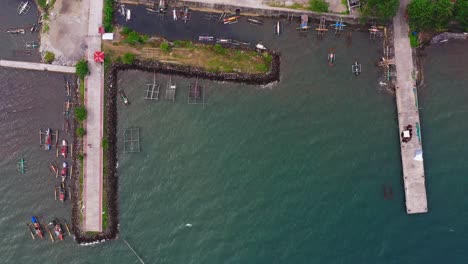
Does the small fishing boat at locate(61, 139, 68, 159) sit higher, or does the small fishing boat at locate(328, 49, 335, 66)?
the small fishing boat at locate(328, 49, 335, 66)

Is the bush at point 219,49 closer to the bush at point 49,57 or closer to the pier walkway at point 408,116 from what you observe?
the bush at point 49,57

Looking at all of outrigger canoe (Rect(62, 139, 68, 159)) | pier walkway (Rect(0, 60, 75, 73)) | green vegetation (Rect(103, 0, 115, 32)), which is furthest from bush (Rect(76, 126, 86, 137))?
green vegetation (Rect(103, 0, 115, 32))

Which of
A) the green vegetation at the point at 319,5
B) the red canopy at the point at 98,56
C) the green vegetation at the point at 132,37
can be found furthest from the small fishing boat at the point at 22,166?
the green vegetation at the point at 319,5

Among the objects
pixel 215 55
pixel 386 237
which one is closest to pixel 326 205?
pixel 386 237

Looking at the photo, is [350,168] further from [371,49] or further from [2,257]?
[2,257]

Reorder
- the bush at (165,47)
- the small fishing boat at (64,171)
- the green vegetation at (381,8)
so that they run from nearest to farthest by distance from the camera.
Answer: the green vegetation at (381,8)
the bush at (165,47)
the small fishing boat at (64,171)

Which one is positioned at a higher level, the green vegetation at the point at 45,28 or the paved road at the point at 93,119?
the green vegetation at the point at 45,28

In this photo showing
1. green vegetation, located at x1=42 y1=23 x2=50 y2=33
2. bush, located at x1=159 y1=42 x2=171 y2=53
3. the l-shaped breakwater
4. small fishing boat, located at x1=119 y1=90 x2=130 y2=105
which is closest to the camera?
bush, located at x1=159 y1=42 x2=171 y2=53

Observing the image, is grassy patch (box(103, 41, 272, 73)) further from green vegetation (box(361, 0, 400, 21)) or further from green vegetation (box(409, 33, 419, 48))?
green vegetation (box(409, 33, 419, 48))
